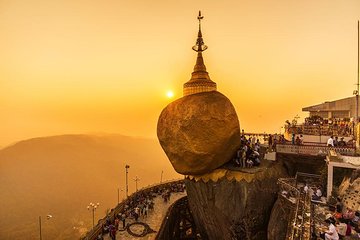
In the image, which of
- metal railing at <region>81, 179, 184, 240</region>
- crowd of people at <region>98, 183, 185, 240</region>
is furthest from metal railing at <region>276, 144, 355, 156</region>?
metal railing at <region>81, 179, 184, 240</region>

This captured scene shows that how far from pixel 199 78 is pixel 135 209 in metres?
15.2

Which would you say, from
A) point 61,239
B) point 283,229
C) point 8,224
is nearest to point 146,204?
point 283,229

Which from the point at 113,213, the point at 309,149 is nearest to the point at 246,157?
the point at 309,149

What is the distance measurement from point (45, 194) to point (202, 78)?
14791cm

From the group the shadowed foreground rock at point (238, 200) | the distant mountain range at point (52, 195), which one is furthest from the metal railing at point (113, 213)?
the distant mountain range at point (52, 195)

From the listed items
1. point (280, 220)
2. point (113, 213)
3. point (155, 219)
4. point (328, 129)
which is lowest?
point (155, 219)

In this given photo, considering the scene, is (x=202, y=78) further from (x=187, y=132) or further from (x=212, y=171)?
(x=212, y=171)

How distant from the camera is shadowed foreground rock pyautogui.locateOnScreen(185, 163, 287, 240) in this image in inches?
582

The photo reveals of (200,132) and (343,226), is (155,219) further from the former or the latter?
(343,226)

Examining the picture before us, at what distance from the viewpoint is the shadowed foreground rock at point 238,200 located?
1479cm

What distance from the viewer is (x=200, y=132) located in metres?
14.8

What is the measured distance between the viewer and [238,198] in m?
14.8

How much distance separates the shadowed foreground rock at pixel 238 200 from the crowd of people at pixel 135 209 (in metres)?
8.31

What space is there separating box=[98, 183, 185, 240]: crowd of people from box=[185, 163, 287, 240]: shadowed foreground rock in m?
8.31
